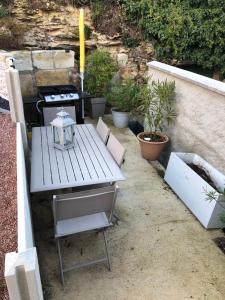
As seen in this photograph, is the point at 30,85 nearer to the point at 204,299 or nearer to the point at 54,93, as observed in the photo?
the point at 54,93

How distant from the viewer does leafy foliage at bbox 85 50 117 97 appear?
19.7 ft

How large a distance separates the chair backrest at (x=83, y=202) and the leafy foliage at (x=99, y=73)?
421cm

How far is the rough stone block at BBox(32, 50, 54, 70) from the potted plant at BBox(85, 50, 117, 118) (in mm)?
1020

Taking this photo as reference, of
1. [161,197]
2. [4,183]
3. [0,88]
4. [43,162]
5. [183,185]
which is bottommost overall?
[161,197]

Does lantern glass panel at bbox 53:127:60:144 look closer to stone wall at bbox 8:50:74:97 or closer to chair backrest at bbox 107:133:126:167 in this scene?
chair backrest at bbox 107:133:126:167

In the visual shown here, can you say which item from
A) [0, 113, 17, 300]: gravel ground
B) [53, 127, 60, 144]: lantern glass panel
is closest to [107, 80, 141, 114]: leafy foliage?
[53, 127, 60, 144]: lantern glass panel

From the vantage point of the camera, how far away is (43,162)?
2893 millimetres

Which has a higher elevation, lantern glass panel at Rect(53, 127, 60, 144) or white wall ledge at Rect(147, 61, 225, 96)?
white wall ledge at Rect(147, 61, 225, 96)

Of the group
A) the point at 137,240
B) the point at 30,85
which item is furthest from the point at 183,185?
the point at 30,85

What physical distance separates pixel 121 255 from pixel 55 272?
26.8 inches

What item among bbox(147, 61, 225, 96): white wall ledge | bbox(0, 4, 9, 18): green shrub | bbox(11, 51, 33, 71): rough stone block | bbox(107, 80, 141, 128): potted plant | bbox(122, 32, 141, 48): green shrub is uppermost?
bbox(0, 4, 9, 18): green shrub

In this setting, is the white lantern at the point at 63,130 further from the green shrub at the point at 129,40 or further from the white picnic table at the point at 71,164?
the green shrub at the point at 129,40

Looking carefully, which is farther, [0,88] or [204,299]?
[0,88]

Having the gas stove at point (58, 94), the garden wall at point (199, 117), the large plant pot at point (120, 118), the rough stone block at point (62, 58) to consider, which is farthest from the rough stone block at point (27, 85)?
the garden wall at point (199, 117)
